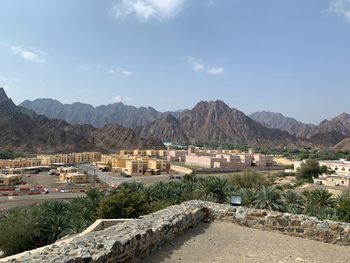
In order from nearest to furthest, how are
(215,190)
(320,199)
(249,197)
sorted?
(249,197)
(320,199)
(215,190)

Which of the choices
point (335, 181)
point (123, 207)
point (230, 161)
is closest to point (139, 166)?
point (230, 161)

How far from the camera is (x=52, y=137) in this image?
498 feet

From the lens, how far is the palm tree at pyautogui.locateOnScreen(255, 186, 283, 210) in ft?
82.9

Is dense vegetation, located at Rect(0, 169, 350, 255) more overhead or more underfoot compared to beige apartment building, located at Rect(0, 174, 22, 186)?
more overhead

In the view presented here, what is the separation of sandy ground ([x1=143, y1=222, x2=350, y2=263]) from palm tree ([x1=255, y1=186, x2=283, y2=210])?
16.6m

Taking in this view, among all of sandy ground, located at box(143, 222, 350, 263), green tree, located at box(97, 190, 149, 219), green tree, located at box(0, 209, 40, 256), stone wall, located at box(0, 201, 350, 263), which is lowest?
green tree, located at box(0, 209, 40, 256)

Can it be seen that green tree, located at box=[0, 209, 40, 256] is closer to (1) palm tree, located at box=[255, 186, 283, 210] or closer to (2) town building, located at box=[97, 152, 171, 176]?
(1) palm tree, located at box=[255, 186, 283, 210]

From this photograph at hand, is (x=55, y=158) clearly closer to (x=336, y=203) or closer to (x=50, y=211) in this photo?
(x=50, y=211)

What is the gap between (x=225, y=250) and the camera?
768 cm

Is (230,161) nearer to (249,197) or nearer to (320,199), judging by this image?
(320,199)

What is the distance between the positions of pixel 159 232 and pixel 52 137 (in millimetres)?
153546

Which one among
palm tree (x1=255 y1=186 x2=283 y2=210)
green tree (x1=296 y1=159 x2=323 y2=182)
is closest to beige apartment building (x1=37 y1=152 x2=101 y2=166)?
green tree (x1=296 y1=159 x2=323 y2=182)

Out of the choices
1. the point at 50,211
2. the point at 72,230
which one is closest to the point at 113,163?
the point at 50,211

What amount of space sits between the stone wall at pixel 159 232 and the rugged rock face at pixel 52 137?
136586mm
